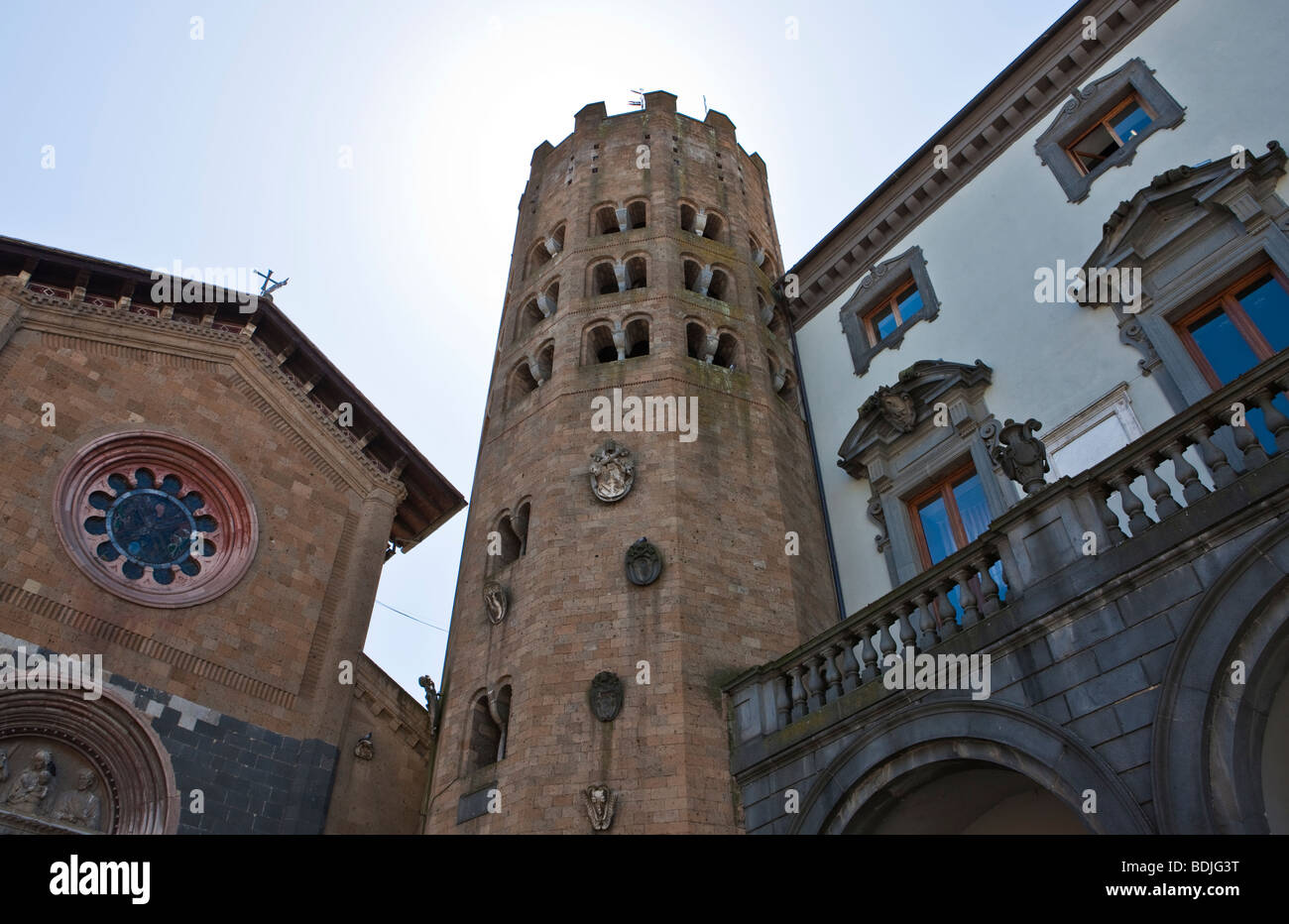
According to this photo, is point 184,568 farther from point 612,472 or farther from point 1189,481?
point 1189,481

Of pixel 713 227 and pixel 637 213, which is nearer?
pixel 637 213

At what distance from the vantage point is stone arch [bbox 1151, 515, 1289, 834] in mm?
7156

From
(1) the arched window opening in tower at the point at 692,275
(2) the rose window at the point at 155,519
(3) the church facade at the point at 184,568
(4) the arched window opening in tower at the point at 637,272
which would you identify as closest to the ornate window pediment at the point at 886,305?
(1) the arched window opening in tower at the point at 692,275

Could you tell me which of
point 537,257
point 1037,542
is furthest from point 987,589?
point 537,257

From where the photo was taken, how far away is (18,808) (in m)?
13.2

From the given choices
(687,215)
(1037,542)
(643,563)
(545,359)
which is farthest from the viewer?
(687,215)

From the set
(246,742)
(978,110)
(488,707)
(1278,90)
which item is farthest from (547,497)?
(1278,90)

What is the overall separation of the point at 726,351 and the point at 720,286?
2.29m

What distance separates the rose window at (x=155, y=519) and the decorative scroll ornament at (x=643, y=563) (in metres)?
7.30

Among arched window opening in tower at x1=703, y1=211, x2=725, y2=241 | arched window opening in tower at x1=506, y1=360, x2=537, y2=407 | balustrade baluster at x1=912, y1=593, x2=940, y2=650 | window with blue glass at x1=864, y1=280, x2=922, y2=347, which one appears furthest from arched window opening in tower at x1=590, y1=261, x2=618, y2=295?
balustrade baluster at x1=912, y1=593, x2=940, y2=650

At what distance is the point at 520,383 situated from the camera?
805 inches

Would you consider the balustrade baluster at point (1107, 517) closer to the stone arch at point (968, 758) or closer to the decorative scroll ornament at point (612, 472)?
the stone arch at point (968, 758)

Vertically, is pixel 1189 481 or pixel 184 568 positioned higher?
pixel 184 568

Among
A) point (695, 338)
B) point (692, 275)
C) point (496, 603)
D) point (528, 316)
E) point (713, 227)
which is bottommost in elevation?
point (496, 603)
